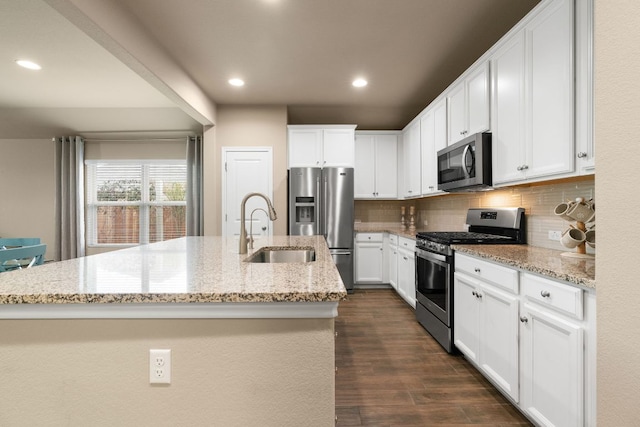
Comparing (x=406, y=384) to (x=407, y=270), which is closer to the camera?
(x=406, y=384)

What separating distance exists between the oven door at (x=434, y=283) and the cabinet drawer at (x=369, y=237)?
1457mm

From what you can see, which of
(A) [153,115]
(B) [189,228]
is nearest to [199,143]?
(A) [153,115]

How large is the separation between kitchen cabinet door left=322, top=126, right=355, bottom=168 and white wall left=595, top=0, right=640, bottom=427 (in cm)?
372

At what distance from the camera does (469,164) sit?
2.68 meters

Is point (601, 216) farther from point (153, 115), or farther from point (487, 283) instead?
point (153, 115)

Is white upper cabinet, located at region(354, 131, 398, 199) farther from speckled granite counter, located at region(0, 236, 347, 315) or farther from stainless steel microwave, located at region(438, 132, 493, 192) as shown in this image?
speckled granite counter, located at region(0, 236, 347, 315)

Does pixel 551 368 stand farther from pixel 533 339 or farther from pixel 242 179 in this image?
pixel 242 179

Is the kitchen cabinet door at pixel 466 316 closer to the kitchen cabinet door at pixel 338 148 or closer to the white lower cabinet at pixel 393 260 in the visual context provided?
the white lower cabinet at pixel 393 260

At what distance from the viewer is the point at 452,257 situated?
256 centimetres

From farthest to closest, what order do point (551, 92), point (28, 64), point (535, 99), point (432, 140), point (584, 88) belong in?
1. point (432, 140)
2. point (28, 64)
3. point (535, 99)
4. point (551, 92)
5. point (584, 88)

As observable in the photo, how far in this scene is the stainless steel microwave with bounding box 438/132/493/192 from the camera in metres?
2.54

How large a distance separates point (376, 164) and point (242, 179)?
2.03 metres

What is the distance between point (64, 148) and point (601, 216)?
6.73 meters

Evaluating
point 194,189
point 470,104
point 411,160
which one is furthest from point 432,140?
point 194,189
